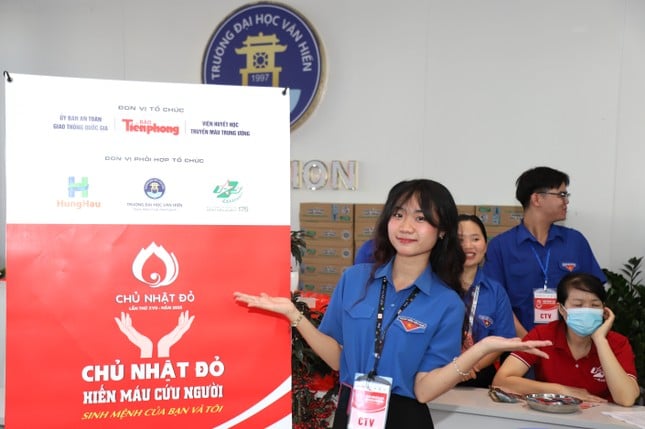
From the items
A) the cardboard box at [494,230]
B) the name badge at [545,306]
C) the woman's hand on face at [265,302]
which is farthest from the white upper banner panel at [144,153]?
the cardboard box at [494,230]

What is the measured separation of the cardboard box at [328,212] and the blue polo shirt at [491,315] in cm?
238

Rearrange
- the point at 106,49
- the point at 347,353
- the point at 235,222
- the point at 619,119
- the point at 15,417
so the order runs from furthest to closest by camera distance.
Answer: the point at 106,49, the point at 619,119, the point at 347,353, the point at 235,222, the point at 15,417

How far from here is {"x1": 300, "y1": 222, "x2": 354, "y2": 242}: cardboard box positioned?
4750mm

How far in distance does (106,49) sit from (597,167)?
4.33 metres

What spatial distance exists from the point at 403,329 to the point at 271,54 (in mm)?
3838

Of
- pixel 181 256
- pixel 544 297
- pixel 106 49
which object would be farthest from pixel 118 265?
pixel 106 49

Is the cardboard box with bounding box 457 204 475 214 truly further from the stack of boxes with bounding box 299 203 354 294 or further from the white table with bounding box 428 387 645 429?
the white table with bounding box 428 387 645 429

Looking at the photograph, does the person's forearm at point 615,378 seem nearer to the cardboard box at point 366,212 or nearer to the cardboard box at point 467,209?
the cardboard box at point 467,209

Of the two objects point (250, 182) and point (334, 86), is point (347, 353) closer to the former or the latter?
point (250, 182)

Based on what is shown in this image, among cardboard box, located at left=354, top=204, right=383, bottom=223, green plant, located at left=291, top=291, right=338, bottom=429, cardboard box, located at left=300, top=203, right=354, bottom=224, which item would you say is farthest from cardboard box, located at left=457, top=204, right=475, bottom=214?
green plant, located at left=291, top=291, right=338, bottom=429

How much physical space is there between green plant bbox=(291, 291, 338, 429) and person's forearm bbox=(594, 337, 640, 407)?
1002mm

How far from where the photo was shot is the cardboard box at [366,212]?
4.71 meters

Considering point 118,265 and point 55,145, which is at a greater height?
point 55,145

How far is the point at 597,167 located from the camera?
4.20 metres
